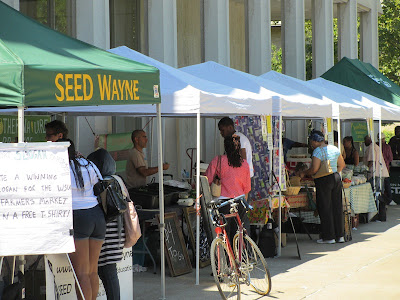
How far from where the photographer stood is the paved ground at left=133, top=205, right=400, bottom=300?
9.03m

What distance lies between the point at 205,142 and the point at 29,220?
11693 millimetres

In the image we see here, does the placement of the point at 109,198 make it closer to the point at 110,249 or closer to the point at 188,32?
the point at 110,249

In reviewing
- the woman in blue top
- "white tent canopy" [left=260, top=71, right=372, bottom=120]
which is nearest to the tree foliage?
"white tent canopy" [left=260, top=71, right=372, bottom=120]

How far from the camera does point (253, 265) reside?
862cm

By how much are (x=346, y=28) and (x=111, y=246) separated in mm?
20289

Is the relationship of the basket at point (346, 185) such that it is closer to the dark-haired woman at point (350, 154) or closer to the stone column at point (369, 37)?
the dark-haired woman at point (350, 154)

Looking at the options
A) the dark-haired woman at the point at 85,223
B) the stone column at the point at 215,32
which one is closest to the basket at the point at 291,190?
the stone column at the point at 215,32

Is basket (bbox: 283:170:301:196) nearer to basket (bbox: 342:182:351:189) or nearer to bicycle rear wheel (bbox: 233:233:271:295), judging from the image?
basket (bbox: 342:182:351:189)

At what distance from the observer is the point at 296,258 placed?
1160 cm

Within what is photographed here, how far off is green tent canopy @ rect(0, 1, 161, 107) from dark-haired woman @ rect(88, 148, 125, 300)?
A: 0.58m

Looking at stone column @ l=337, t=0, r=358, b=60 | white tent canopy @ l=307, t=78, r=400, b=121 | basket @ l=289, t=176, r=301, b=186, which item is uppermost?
stone column @ l=337, t=0, r=358, b=60

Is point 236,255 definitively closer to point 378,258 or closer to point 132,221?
point 132,221

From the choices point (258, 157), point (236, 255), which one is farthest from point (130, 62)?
point (258, 157)

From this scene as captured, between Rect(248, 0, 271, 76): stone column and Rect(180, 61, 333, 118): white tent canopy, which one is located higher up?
Rect(248, 0, 271, 76): stone column
